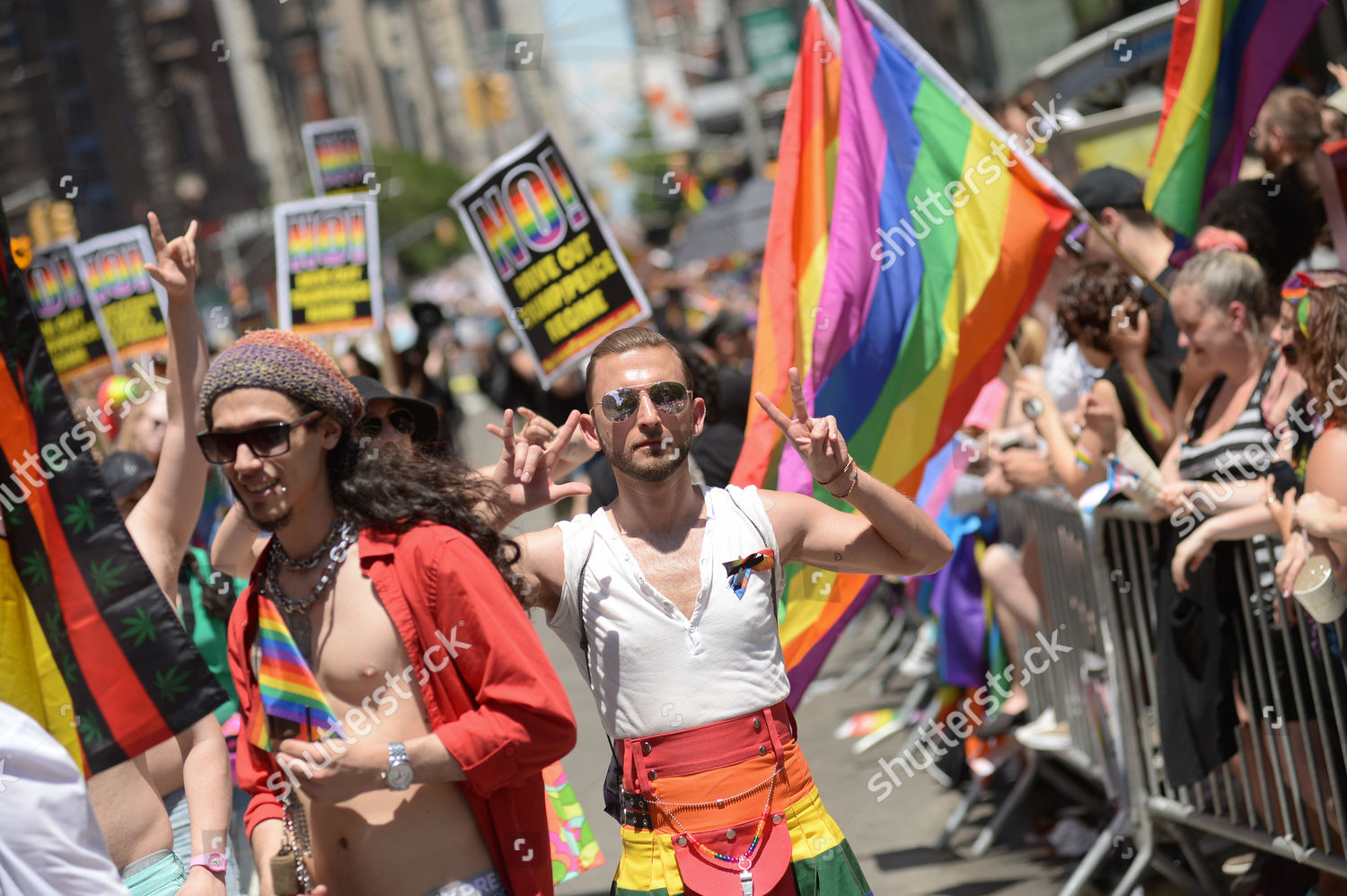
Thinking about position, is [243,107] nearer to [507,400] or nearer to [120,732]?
[507,400]

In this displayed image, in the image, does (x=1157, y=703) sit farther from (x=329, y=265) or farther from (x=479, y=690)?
(x=329, y=265)

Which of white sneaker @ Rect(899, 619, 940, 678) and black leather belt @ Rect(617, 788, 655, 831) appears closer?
black leather belt @ Rect(617, 788, 655, 831)

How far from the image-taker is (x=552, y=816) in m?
4.18

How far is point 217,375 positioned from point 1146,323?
3.56 m

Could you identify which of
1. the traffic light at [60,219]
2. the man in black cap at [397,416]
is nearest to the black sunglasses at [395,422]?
the man in black cap at [397,416]

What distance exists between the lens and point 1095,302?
5.23 metres

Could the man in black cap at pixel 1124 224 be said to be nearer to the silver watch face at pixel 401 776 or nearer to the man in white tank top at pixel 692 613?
the man in white tank top at pixel 692 613

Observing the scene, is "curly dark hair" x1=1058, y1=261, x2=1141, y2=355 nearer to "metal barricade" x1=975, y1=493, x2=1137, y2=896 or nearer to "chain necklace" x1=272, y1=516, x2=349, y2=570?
"metal barricade" x1=975, y1=493, x2=1137, y2=896

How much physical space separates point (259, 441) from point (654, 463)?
801 mm

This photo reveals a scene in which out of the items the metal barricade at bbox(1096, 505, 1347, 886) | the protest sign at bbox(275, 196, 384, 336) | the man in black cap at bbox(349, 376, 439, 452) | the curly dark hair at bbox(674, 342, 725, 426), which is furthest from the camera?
the protest sign at bbox(275, 196, 384, 336)

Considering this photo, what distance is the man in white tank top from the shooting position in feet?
9.42

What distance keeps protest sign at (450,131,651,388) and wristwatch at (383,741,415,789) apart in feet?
12.8

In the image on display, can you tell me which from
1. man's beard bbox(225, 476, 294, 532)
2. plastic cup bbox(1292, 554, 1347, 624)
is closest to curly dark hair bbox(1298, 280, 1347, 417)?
plastic cup bbox(1292, 554, 1347, 624)

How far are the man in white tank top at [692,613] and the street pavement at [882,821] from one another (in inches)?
31.9
